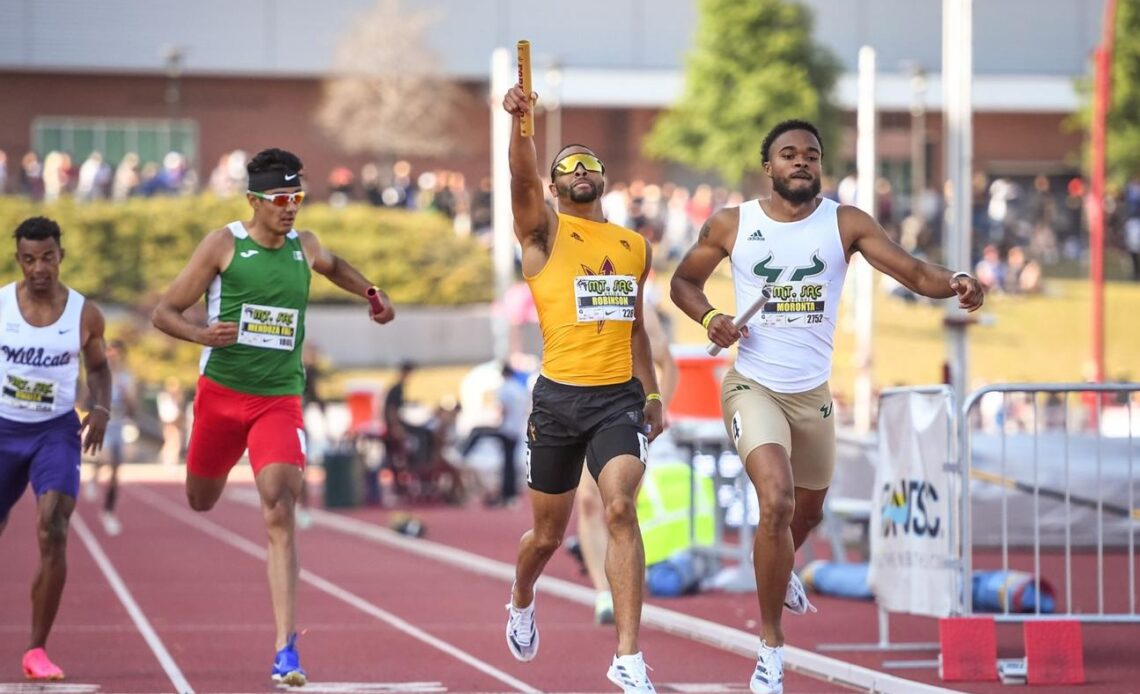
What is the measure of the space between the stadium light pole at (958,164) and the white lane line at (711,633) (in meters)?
3.38

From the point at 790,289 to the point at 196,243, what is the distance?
128ft

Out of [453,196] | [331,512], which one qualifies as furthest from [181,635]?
[453,196]

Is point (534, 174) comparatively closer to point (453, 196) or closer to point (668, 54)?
point (453, 196)

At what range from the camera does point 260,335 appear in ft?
33.6

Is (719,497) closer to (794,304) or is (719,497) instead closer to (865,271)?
(794,304)

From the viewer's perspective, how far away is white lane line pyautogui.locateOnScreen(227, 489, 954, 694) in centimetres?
1006

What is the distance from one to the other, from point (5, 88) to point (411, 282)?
1940 centimetres

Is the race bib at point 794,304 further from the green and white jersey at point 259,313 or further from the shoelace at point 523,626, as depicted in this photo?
the green and white jersey at point 259,313

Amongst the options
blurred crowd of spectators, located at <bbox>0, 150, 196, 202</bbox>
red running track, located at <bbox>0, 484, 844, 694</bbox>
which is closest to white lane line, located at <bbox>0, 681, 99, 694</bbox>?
red running track, located at <bbox>0, 484, 844, 694</bbox>

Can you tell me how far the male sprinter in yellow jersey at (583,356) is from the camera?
9094 millimetres

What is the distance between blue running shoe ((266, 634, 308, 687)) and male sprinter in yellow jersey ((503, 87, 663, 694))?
121cm

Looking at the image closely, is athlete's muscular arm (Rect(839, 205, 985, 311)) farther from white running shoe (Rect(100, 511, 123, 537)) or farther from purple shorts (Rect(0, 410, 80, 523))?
white running shoe (Rect(100, 511, 123, 537))

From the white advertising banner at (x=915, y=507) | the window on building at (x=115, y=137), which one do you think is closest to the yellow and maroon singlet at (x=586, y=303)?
the white advertising banner at (x=915, y=507)

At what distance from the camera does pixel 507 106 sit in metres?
8.82
